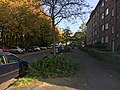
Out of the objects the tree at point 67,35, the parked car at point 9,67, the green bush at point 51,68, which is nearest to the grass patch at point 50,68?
the green bush at point 51,68

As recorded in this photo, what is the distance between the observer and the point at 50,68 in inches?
457

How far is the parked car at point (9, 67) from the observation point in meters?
8.87

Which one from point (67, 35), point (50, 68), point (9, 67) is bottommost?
point (50, 68)

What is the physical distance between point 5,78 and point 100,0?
145 ft

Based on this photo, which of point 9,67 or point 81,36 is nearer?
point 9,67

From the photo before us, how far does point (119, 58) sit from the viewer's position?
12.5m

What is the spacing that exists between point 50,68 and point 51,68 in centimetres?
5

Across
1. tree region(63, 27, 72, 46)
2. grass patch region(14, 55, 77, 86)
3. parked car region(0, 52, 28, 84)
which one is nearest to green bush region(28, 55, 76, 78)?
grass patch region(14, 55, 77, 86)

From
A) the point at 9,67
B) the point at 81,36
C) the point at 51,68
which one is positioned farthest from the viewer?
the point at 81,36

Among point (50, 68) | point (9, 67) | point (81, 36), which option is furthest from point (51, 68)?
point (81, 36)

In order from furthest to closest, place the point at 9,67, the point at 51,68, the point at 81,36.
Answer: the point at 81,36 → the point at 51,68 → the point at 9,67

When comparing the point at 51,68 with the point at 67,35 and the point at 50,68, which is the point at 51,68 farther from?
the point at 67,35

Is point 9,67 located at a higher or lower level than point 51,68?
higher

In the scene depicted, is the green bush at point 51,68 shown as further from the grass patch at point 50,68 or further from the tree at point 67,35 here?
the tree at point 67,35
